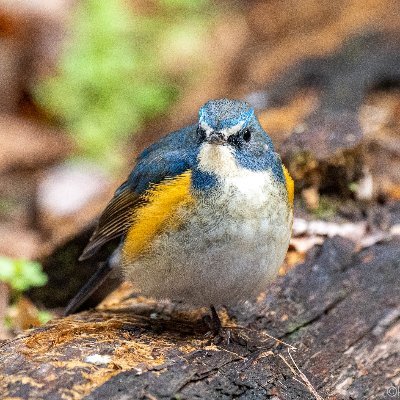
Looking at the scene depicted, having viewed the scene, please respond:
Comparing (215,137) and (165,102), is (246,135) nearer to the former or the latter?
(215,137)

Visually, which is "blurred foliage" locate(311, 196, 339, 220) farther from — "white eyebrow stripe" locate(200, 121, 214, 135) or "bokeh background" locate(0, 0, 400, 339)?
"white eyebrow stripe" locate(200, 121, 214, 135)

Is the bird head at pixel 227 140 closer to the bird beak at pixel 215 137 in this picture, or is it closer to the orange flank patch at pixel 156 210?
the bird beak at pixel 215 137

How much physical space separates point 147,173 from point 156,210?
1.17 ft

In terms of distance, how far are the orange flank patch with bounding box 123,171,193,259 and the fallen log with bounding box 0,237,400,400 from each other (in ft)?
1.50

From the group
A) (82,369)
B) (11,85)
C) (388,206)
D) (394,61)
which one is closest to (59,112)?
(11,85)

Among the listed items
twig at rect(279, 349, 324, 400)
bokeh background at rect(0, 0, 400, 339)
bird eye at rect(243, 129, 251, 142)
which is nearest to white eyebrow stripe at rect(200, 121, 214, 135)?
bird eye at rect(243, 129, 251, 142)

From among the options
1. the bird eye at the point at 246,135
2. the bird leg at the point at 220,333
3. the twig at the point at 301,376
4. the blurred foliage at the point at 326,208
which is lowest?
the twig at the point at 301,376

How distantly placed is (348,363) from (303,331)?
324 mm

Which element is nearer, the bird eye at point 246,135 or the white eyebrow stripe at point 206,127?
the white eyebrow stripe at point 206,127

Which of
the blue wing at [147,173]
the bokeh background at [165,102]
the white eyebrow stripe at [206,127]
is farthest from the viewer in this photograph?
the bokeh background at [165,102]

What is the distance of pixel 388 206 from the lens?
580 cm

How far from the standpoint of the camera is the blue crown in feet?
13.9

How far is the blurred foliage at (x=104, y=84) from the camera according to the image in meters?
8.99

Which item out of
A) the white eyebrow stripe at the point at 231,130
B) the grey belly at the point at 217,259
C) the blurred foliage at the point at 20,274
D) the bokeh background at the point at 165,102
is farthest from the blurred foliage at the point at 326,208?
the blurred foliage at the point at 20,274
